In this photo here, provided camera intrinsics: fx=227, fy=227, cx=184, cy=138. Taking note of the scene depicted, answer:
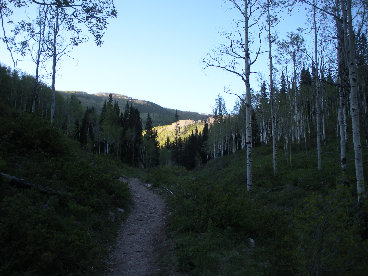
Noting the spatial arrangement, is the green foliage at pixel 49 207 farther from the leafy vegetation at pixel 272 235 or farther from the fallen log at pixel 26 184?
the leafy vegetation at pixel 272 235

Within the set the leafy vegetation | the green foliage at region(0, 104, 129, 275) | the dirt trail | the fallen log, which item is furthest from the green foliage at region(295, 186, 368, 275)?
the fallen log

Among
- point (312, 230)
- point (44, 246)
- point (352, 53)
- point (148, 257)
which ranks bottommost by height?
point (148, 257)

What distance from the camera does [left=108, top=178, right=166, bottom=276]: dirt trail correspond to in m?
5.25

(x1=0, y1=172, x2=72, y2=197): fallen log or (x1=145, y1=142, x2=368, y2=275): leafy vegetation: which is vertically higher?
(x1=0, y1=172, x2=72, y2=197): fallen log

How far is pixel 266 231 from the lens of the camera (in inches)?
249

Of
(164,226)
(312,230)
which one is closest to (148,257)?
(164,226)

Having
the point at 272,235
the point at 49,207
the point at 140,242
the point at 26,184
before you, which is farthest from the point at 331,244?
the point at 26,184

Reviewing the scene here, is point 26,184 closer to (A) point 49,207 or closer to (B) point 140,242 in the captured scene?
(A) point 49,207

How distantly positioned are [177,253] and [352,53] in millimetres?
6634

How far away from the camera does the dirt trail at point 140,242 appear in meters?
5.25

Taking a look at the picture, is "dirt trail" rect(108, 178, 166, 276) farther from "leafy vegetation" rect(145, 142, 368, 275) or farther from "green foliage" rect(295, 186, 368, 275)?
"green foliage" rect(295, 186, 368, 275)

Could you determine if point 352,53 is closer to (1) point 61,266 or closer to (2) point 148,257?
(2) point 148,257

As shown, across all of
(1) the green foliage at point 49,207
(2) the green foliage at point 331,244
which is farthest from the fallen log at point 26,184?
(2) the green foliage at point 331,244

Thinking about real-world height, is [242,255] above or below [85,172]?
below
